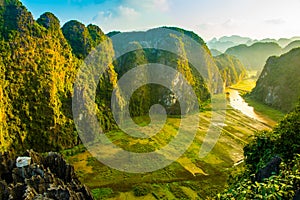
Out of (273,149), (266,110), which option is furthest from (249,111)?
(273,149)

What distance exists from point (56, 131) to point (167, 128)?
21.9 meters

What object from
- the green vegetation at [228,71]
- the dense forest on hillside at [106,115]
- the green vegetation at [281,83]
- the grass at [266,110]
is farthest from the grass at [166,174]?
the green vegetation at [228,71]

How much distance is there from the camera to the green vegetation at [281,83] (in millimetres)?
73125

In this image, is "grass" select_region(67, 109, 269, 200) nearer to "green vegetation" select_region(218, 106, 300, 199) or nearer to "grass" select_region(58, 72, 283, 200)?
"grass" select_region(58, 72, 283, 200)

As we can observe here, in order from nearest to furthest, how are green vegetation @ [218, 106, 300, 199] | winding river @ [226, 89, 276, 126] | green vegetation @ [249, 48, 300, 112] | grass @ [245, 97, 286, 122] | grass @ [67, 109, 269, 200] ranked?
green vegetation @ [218, 106, 300, 199] < grass @ [67, 109, 269, 200] < winding river @ [226, 89, 276, 126] < grass @ [245, 97, 286, 122] < green vegetation @ [249, 48, 300, 112]

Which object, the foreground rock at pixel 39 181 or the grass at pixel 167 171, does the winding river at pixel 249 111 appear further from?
the foreground rock at pixel 39 181

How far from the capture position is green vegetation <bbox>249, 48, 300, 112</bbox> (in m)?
73.1

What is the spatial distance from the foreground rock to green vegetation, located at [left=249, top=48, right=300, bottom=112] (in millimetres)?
64822

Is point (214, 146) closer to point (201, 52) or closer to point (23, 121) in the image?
point (23, 121)

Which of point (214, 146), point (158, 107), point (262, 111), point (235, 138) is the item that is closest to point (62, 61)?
point (158, 107)

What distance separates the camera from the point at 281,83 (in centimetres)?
8106

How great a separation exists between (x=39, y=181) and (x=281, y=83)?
81.7 meters

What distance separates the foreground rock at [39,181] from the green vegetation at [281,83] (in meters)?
64.8

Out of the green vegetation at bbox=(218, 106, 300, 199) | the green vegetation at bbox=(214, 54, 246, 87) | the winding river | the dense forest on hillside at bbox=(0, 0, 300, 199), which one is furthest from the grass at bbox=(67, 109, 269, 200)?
the green vegetation at bbox=(214, 54, 246, 87)
